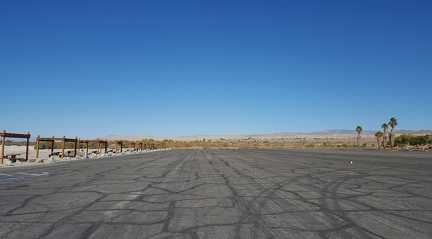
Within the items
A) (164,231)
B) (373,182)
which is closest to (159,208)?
(164,231)

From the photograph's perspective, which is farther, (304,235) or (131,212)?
(131,212)

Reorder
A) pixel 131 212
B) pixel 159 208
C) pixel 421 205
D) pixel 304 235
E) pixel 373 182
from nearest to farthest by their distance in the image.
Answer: pixel 304 235, pixel 131 212, pixel 159 208, pixel 421 205, pixel 373 182

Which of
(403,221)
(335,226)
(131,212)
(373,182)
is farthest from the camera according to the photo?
(373,182)

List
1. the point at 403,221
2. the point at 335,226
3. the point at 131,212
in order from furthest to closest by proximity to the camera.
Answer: the point at 131,212 → the point at 403,221 → the point at 335,226

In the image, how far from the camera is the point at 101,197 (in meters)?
9.84

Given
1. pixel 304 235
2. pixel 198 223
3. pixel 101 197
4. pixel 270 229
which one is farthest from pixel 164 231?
pixel 101 197

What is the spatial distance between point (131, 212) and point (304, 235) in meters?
3.66

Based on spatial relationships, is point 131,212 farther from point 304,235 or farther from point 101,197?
point 304,235

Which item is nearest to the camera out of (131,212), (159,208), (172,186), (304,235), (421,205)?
(304,235)

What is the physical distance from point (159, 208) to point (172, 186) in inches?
157

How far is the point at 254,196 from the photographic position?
10117mm

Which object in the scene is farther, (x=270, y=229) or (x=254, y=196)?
(x=254, y=196)

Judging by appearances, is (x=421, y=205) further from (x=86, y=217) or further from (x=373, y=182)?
(x=86, y=217)

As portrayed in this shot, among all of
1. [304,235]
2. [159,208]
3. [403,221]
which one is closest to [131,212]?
[159,208]
